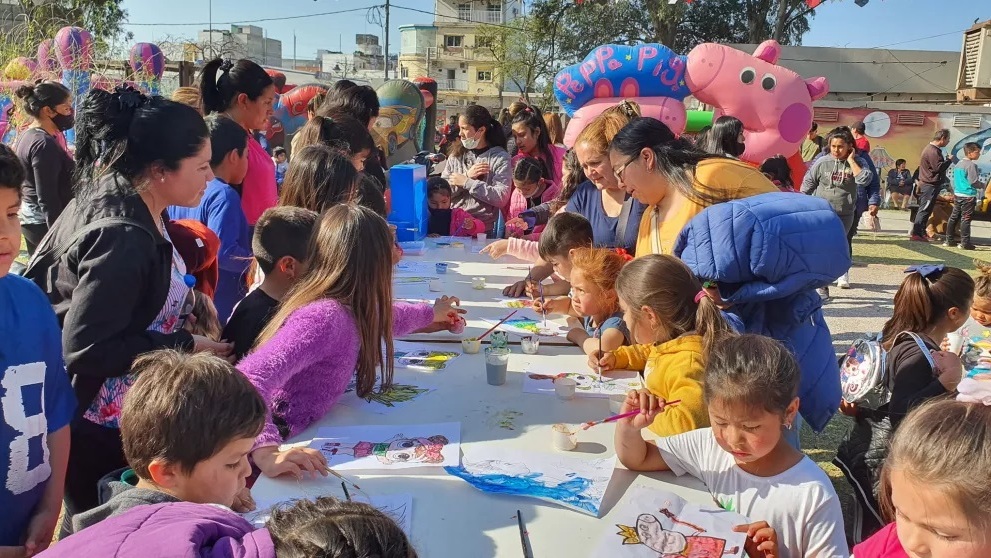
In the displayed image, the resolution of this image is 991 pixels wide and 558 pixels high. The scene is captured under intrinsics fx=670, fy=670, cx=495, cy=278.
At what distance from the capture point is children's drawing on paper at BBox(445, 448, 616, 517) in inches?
60.3

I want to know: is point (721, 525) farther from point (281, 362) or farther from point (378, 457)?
point (281, 362)

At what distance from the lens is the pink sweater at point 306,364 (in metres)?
1.66

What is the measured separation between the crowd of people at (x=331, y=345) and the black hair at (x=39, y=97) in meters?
2.46

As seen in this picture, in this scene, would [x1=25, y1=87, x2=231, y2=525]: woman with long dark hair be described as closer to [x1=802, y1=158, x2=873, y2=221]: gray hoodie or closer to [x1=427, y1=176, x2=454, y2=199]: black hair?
[x1=427, y1=176, x2=454, y2=199]: black hair

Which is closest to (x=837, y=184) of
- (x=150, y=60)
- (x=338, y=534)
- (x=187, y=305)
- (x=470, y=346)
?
(x=470, y=346)

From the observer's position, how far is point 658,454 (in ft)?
5.49

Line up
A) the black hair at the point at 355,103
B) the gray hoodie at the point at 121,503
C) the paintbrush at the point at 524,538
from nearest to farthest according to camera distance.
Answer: the gray hoodie at the point at 121,503
the paintbrush at the point at 524,538
the black hair at the point at 355,103

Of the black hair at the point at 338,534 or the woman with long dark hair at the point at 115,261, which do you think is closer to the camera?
the black hair at the point at 338,534

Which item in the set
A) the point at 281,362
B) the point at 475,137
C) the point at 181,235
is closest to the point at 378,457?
the point at 281,362

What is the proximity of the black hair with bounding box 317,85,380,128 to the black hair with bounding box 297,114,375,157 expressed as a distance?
1.31ft

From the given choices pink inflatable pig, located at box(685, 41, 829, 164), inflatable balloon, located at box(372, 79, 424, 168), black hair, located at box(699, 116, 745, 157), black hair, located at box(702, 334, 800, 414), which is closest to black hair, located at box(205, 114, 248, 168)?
black hair, located at box(702, 334, 800, 414)

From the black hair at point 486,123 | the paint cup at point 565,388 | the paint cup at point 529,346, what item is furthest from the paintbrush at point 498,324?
the black hair at point 486,123

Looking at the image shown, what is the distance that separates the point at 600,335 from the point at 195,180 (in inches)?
58.5

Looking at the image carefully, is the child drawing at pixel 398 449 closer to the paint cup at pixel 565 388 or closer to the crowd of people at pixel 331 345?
the crowd of people at pixel 331 345
